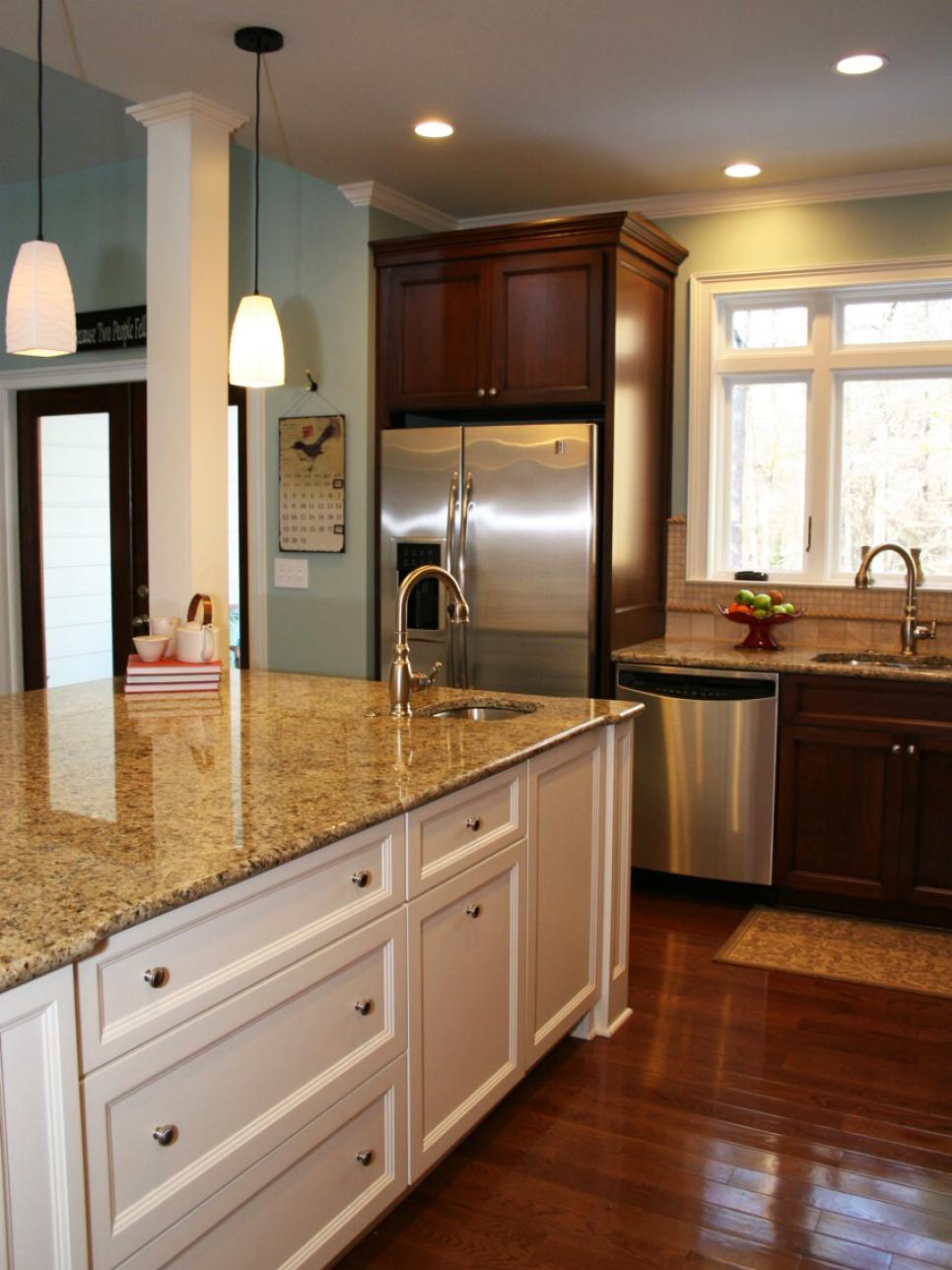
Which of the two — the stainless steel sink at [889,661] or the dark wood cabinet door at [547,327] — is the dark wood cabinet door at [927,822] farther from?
the dark wood cabinet door at [547,327]

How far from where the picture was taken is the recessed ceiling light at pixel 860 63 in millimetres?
3143

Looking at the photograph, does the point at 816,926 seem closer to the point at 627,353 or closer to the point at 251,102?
the point at 627,353

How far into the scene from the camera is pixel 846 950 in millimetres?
3633

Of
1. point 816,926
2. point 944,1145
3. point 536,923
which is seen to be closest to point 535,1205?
point 536,923

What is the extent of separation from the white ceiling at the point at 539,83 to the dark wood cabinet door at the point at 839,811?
1988 mm

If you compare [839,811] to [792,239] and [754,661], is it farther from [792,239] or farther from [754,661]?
[792,239]

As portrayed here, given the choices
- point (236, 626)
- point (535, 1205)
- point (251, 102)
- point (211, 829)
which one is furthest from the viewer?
A: point (236, 626)

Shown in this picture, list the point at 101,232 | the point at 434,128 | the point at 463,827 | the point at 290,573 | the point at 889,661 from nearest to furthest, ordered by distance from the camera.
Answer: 1. the point at 463,827
2. the point at 434,128
3. the point at 889,661
4. the point at 290,573
5. the point at 101,232

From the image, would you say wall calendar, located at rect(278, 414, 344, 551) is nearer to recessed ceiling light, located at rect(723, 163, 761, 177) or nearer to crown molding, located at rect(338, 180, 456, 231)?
crown molding, located at rect(338, 180, 456, 231)

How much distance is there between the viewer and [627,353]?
13.8ft

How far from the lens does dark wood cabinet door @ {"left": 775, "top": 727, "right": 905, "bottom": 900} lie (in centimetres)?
382

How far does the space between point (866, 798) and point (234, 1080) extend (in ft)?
9.07

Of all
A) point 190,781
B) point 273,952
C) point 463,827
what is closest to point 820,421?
point 463,827

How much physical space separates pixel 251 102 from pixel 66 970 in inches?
119
